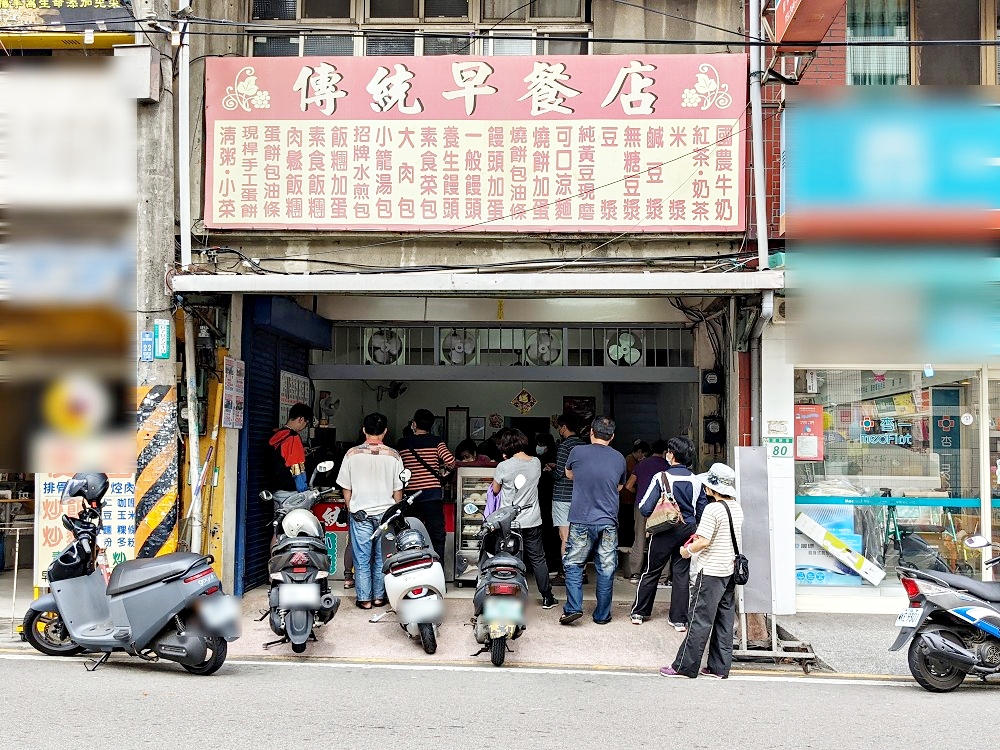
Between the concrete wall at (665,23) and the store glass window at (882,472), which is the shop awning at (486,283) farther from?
the concrete wall at (665,23)

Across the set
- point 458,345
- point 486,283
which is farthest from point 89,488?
point 458,345

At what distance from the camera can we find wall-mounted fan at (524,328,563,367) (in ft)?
38.2

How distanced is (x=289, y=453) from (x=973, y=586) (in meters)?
6.89

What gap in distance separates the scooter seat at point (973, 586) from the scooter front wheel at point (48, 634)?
6993 millimetres

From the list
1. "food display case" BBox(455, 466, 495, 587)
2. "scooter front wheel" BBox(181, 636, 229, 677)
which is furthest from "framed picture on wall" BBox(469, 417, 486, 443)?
"scooter front wheel" BBox(181, 636, 229, 677)

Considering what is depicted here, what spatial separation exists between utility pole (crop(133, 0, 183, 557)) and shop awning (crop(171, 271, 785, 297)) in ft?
1.50

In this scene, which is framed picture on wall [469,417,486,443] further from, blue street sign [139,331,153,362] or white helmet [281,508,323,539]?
white helmet [281,508,323,539]

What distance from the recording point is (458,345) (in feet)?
38.2

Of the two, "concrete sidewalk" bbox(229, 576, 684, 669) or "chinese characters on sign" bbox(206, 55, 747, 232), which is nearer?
"concrete sidewalk" bbox(229, 576, 684, 669)

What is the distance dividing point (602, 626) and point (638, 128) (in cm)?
501

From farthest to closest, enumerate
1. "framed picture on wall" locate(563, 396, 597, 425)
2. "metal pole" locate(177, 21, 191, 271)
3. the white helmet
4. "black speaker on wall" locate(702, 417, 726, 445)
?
"framed picture on wall" locate(563, 396, 597, 425)
"black speaker on wall" locate(702, 417, 726, 445)
"metal pole" locate(177, 21, 191, 271)
the white helmet

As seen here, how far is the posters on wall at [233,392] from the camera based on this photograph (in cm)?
952

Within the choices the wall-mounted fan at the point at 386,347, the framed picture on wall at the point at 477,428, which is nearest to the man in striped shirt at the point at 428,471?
the wall-mounted fan at the point at 386,347

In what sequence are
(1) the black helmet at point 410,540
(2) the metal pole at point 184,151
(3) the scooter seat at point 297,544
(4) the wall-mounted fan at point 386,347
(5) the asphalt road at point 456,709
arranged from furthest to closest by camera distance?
1. (4) the wall-mounted fan at point 386,347
2. (2) the metal pole at point 184,151
3. (1) the black helmet at point 410,540
4. (3) the scooter seat at point 297,544
5. (5) the asphalt road at point 456,709
